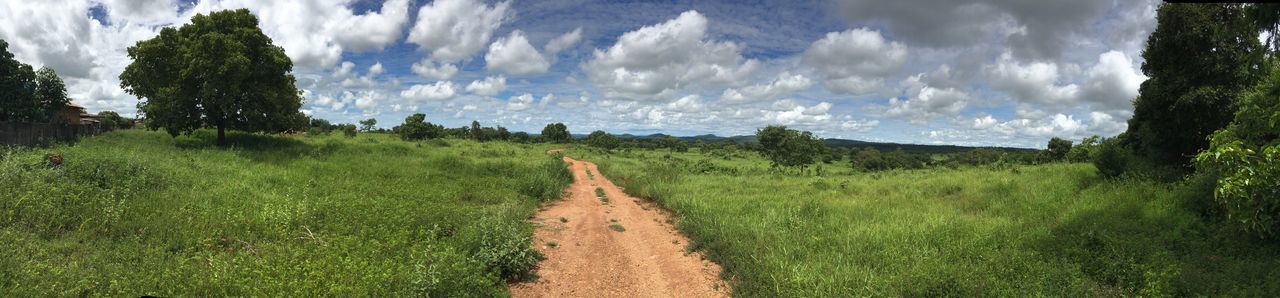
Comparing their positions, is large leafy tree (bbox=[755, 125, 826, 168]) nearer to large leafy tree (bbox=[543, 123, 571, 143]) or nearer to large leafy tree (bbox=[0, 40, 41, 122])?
large leafy tree (bbox=[0, 40, 41, 122])

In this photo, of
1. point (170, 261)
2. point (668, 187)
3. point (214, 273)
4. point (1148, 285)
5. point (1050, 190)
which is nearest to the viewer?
point (214, 273)

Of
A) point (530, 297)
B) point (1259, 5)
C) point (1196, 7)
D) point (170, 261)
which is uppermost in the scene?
point (1196, 7)

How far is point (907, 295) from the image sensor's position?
7.46m

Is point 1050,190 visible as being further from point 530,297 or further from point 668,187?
point 530,297

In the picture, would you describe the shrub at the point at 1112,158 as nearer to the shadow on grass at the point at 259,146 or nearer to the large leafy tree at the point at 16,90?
the shadow on grass at the point at 259,146

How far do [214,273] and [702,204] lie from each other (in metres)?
10.9

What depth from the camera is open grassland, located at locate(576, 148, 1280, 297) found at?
25.5ft

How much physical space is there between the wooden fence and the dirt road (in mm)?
18823

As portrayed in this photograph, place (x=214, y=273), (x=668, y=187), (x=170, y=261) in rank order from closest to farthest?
(x=214, y=273)
(x=170, y=261)
(x=668, y=187)

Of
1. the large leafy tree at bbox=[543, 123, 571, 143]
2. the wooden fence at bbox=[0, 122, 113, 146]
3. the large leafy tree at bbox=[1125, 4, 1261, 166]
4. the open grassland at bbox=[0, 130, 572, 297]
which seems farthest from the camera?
the large leafy tree at bbox=[543, 123, 571, 143]

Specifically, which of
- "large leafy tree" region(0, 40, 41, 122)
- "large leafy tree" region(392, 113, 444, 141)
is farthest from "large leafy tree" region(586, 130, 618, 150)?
"large leafy tree" region(0, 40, 41, 122)

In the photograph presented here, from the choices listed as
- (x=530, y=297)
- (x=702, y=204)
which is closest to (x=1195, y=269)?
(x=702, y=204)

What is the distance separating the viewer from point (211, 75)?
21422mm

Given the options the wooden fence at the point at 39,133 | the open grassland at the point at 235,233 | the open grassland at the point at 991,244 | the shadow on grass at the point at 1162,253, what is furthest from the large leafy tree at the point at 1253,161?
the wooden fence at the point at 39,133
